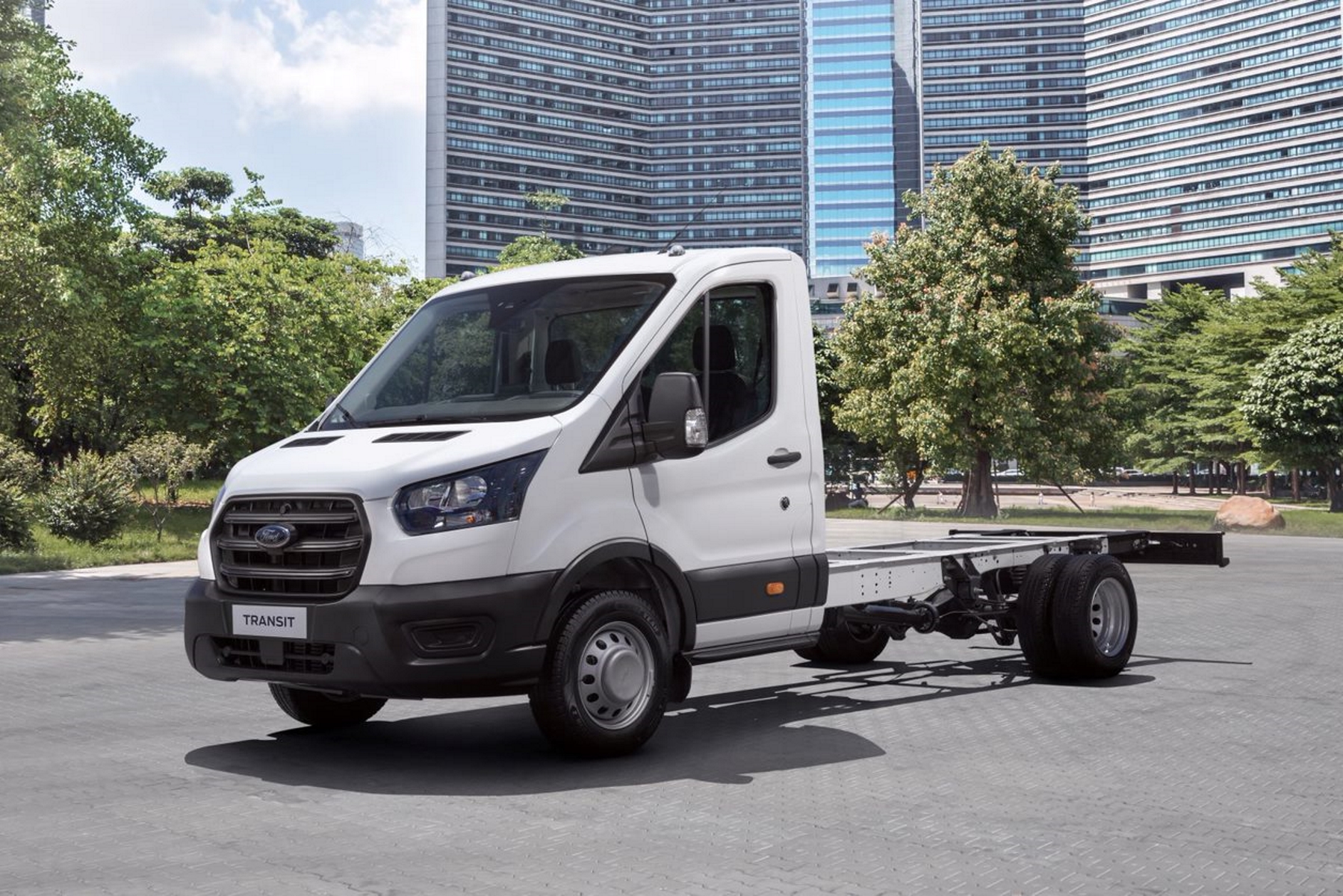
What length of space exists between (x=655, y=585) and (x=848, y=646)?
426 centimetres

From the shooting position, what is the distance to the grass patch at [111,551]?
886 inches

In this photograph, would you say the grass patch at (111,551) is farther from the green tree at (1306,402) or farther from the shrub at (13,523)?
the green tree at (1306,402)

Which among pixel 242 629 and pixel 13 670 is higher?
pixel 242 629

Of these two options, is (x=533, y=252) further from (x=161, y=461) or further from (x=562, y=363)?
(x=562, y=363)

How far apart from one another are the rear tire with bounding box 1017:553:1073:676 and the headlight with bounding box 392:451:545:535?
476 cm

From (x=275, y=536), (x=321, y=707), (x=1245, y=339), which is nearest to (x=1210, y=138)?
(x=1245, y=339)

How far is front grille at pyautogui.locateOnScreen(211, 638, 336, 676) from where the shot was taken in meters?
6.51

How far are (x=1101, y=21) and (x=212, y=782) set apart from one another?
196m

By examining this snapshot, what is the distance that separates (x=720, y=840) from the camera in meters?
5.52

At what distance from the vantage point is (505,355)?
7531mm

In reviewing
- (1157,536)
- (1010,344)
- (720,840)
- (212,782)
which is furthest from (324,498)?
(1010,344)

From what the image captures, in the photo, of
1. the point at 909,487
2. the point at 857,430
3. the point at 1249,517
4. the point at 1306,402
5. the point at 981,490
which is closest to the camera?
the point at 1249,517

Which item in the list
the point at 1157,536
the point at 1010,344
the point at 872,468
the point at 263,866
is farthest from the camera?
the point at 872,468

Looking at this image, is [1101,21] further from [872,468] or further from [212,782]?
[212,782]
